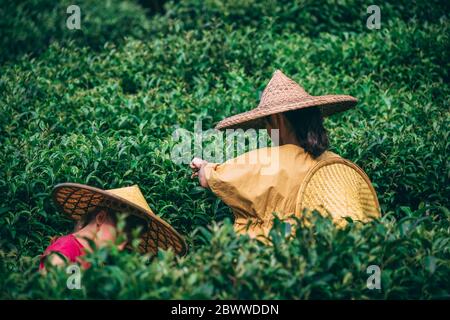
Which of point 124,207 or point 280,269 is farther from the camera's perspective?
point 124,207

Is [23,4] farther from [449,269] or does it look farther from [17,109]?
[449,269]

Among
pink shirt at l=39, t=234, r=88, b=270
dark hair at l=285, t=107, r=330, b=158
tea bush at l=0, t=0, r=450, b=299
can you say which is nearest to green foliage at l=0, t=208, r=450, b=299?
tea bush at l=0, t=0, r=450, b=299

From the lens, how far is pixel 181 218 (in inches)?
152

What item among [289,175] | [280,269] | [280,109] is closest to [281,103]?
[280,109]

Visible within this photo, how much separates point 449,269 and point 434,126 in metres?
1.77

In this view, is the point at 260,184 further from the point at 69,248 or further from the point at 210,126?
the point at 210,126

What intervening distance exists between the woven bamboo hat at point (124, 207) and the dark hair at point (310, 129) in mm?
864

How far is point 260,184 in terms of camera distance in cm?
328

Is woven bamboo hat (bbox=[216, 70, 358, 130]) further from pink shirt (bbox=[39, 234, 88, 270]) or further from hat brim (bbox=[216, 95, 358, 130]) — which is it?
pink shirt (bbox=[39, 234, 88, 270])

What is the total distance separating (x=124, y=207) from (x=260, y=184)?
716 mm

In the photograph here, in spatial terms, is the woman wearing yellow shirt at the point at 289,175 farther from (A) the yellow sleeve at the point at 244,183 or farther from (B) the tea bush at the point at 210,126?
(B) the tea bush at the point at 210,126

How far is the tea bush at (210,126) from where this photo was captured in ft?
8.51

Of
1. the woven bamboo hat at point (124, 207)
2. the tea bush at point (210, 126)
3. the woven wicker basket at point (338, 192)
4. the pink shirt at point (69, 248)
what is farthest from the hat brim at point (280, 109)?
the pink shirt at point (69, 248)

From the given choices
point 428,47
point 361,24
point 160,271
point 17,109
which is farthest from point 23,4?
point 160,271
